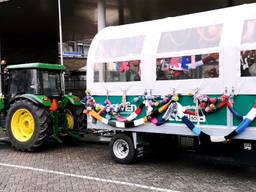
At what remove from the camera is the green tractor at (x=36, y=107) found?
9555 millimetres

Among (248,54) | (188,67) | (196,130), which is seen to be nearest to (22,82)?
(188,67)

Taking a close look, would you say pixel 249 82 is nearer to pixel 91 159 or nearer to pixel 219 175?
pixel 219 175

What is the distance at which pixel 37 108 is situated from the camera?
955 centimetres

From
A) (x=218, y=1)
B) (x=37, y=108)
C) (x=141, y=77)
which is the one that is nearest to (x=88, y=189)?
(x=141, y=77)

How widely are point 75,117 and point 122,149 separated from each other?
8.89 ft

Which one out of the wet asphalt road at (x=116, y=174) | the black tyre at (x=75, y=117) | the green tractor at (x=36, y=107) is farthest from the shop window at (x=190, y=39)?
the black tyre at (x=75, y=117)

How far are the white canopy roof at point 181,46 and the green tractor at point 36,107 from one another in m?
1.88

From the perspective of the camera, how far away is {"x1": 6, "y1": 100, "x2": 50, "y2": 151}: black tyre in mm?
9453

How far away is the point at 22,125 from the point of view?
10.1 m

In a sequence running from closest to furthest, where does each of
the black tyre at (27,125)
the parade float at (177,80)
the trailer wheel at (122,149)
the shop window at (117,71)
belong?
the parade float at (177,80)
the shop window at (117,71)
the trailer wheel at (122,149)
the black tyre at (27,125)

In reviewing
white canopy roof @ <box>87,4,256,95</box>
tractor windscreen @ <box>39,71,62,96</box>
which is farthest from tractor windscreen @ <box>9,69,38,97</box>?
white canopy roof @ <box>87,4,256,95</box>

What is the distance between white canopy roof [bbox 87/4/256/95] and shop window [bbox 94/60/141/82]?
3.4 inches

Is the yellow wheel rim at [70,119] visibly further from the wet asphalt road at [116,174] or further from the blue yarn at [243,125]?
the blue yarn at [243,125]

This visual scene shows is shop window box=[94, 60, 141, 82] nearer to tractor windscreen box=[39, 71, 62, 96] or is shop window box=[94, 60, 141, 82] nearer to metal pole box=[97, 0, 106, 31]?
Result: tractor windscreen box=[39, 71, 62, 96]
